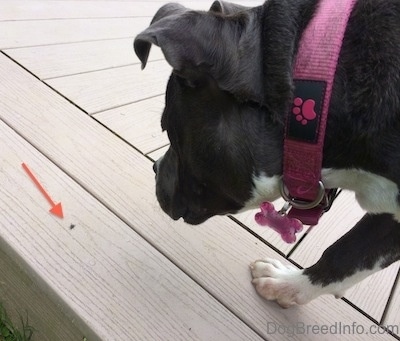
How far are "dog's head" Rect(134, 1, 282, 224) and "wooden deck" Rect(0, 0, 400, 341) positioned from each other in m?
0.25

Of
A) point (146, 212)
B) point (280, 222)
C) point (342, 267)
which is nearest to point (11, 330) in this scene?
point (146, 212)

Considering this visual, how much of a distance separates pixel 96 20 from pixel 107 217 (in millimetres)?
1649

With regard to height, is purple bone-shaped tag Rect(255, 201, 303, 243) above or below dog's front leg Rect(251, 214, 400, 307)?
above

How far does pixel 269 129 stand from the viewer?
3.06 ft

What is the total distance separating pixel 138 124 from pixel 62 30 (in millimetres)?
905

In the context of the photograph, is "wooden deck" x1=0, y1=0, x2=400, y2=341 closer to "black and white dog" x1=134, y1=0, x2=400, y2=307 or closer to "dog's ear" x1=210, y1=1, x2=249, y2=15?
"black and white dog" x1=134, y1=0, x2=400, y2=307

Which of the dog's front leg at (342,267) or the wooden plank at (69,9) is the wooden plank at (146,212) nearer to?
the dog's front leg at (342,267)

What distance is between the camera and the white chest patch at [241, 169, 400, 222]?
0.96 metres

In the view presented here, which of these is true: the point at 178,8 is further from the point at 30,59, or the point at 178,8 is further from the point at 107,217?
the point at 30,59

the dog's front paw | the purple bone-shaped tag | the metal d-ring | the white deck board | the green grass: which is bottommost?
the white deck board

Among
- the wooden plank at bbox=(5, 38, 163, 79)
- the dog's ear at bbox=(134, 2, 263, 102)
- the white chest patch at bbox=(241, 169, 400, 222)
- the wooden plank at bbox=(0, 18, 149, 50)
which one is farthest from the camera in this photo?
the wooden plank at bbox=(0, 18, 149, 50)

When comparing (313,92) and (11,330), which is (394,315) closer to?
(313,92)

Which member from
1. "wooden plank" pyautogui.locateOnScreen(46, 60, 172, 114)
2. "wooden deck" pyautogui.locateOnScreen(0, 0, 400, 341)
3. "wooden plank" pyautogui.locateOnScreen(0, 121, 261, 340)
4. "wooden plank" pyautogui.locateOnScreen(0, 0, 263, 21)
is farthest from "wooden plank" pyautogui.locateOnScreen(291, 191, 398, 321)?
"wooden plank" pyautogui.locateOnScreen(0, 0, 263, 21)

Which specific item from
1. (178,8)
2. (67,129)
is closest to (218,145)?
(178,8)
